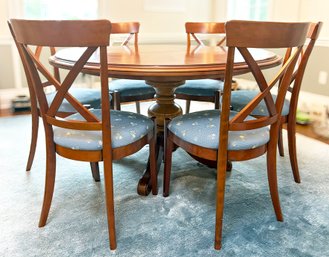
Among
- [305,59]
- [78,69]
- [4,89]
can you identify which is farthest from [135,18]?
[78,69]

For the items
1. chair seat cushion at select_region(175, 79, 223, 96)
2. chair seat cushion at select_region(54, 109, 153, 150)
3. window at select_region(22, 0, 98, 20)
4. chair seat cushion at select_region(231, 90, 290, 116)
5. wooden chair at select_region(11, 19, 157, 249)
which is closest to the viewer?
wooden chair at select_region(11, 19, 157, 249)

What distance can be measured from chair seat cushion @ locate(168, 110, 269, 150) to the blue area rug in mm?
417

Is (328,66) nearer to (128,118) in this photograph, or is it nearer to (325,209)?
(325,209)

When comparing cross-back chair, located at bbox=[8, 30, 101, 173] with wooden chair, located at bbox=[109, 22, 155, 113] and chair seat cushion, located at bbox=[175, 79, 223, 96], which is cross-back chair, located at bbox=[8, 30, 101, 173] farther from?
chair seat cushion, located at bbox=[175, 79, 223, 96]

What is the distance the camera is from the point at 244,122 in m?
1.33

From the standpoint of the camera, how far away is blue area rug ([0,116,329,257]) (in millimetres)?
1399

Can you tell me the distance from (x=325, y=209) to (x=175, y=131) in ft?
2.90

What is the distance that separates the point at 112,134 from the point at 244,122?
553 millimetres

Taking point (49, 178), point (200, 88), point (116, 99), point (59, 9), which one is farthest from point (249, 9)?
point (49, 178)

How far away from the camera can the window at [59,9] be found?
11.2 feet

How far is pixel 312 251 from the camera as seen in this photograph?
138cm

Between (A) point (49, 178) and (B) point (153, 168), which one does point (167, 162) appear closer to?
(B) point (153, 168)

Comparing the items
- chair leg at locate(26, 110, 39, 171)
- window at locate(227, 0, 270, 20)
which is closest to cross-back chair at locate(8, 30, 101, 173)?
chair leg at locate(26, 110, 39, 171)

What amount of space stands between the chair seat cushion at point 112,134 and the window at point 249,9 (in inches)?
105
